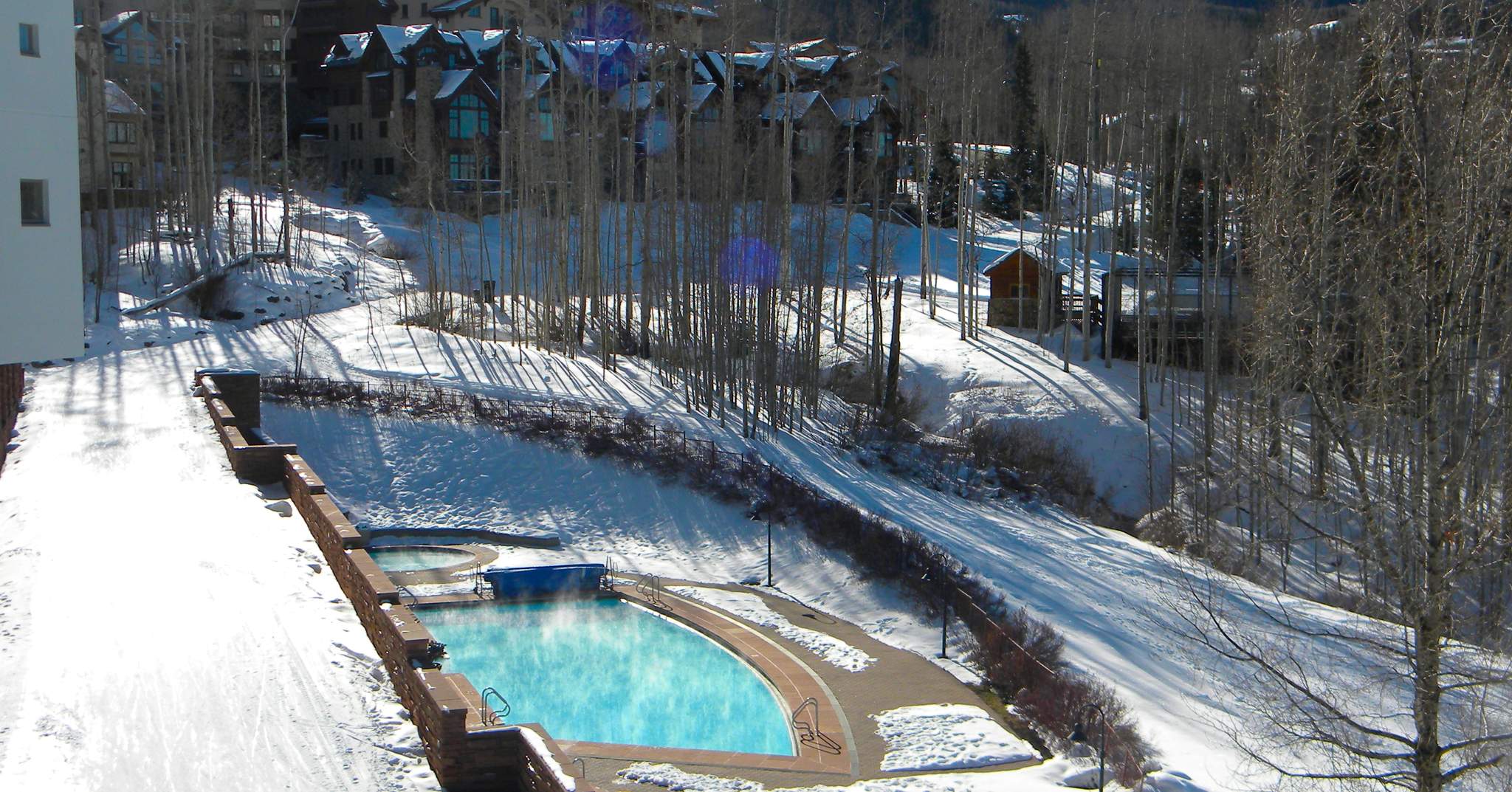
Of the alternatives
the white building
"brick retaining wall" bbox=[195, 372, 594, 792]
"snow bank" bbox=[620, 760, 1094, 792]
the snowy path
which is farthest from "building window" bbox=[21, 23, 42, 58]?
"snow bank" bbox=[620, 760, 1094, 792]

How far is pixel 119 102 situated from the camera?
1772 inches

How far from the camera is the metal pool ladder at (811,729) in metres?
12.7

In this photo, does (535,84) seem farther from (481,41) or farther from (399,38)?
(399,38)

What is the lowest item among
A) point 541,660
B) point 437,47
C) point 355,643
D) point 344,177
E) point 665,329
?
point 541,660

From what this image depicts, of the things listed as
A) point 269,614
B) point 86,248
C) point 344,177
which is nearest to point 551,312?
point 86,248

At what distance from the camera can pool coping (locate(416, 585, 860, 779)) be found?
1230 cm

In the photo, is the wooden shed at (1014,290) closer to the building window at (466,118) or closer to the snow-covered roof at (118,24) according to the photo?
the building window at (466,118)

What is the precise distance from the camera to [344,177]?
2183 inches

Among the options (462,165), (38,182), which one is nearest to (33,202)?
(38,182)

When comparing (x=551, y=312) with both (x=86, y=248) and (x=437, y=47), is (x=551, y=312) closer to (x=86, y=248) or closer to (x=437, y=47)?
(x=86, y=248)

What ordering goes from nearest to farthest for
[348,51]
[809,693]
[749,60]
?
[809,693] → [749,60] → [348,51]

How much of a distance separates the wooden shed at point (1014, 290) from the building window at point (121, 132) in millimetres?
33901

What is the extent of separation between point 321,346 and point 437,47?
25434 millimetres

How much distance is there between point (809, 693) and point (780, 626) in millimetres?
2727
